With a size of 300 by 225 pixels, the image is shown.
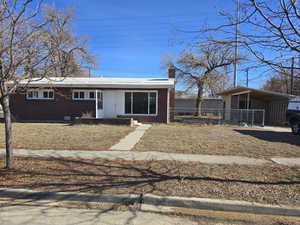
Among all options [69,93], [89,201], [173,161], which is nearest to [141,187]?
[89,201]

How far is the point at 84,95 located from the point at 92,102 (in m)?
0.93

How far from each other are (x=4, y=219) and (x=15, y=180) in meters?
1.29

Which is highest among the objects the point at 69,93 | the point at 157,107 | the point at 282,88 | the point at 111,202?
the point at 282,88

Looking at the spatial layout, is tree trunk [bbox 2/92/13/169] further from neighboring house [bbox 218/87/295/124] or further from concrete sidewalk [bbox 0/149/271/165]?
neighboring house [bbox 218/87/295/124]

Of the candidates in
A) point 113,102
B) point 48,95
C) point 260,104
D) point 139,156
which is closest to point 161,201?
point 139,156

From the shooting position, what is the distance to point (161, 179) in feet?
13.0

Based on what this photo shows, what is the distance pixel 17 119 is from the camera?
15.1 meters

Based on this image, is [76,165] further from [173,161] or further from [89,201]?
[173,161]

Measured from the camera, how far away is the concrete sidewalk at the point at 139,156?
532 cm

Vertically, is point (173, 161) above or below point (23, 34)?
below

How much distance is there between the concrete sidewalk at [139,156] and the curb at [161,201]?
6.85 ft

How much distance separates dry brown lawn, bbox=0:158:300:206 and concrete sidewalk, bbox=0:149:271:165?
380 mm

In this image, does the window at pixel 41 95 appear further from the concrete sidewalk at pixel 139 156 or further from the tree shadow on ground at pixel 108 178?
the tree shadow on ground at pixel 108 178

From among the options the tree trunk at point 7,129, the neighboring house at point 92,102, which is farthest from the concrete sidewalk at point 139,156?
the neighboring house at point 92,102
